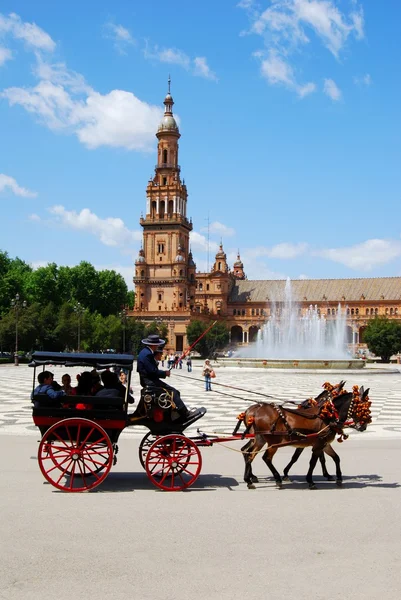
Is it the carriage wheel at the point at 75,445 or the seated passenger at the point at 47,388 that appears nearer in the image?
the carriage wheel at the point at 75,445

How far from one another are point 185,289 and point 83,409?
329 ft

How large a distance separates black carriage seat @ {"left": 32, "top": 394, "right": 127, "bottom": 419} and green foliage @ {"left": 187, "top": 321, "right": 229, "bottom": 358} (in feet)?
281

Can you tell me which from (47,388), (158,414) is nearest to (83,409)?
(47,388)

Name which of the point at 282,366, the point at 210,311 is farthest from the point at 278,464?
the point at 210,311

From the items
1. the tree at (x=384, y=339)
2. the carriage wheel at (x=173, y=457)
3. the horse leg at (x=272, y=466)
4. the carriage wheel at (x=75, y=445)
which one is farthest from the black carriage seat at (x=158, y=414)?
the tree at (x=384, y=339)

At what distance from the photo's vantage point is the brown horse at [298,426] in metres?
9.13

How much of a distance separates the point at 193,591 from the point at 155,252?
106 metres

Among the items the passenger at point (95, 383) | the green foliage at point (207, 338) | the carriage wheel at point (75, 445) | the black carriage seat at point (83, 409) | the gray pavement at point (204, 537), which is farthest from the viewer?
the green foliage at point (207, 338)

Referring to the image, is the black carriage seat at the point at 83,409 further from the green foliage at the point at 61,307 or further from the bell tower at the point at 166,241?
the bell tower at the point at 166,241

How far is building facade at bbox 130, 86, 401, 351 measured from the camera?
108 meters

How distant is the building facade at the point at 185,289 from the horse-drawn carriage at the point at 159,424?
94494 mm

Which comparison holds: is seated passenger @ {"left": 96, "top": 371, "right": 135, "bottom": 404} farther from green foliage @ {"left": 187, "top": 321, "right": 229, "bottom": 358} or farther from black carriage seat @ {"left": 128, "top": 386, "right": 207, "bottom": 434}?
green foliage @ {"left": 187, "top": 321, "right": 229, "bottom": 358}

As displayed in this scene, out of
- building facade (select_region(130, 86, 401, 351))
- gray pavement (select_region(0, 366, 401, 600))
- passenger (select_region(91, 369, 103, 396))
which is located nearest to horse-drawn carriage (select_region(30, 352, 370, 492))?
gray pavement (select_region(0, 366, 401, 600))

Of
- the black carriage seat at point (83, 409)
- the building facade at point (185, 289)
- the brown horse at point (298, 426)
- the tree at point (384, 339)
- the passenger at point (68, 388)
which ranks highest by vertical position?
the building facade at point (185, 289)
